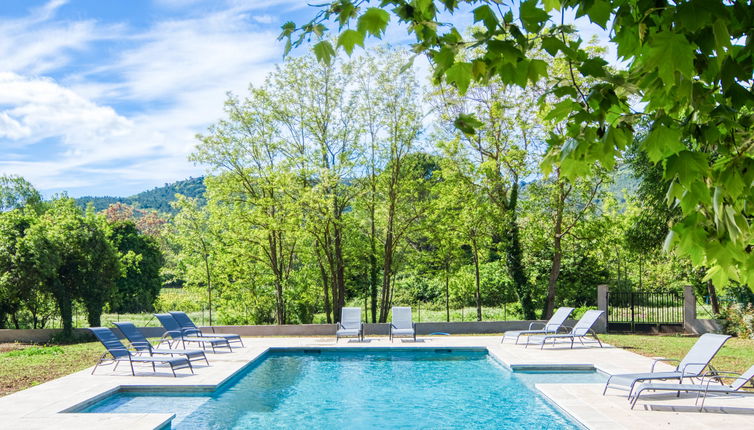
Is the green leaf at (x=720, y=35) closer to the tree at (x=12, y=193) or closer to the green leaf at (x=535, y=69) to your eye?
the green leaf at (x=535, y=69)

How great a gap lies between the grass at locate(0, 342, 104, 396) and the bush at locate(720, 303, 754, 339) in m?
16.1

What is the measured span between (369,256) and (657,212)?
31.5 ft

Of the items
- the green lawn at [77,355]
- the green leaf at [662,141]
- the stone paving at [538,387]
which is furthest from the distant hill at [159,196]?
the green leaf at [662,141]

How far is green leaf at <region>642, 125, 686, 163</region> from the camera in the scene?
208 centimetres

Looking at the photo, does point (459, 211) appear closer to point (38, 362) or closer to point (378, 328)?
point (378, 328)

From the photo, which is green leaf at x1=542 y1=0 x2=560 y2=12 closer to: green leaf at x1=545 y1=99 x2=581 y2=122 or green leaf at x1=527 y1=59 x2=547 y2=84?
green leaf at x1=527 y1=59 x2=547 y2=84

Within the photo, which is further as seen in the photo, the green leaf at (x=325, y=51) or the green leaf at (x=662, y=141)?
the green leaf at (x=325, y=51)

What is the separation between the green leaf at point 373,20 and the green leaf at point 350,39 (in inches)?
0.9

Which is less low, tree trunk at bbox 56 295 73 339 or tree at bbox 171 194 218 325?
tree at bbox 171 194 218 325

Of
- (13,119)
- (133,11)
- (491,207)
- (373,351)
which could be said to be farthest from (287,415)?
(13,119)

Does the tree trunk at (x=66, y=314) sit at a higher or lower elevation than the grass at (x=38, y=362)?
higher

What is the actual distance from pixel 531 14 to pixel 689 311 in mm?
19213

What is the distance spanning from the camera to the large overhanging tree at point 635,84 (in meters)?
2.17

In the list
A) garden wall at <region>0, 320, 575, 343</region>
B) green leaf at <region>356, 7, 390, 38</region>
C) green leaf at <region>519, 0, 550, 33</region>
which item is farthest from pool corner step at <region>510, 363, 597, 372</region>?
green leaf at <region>356, 7, 390, 38</region>
